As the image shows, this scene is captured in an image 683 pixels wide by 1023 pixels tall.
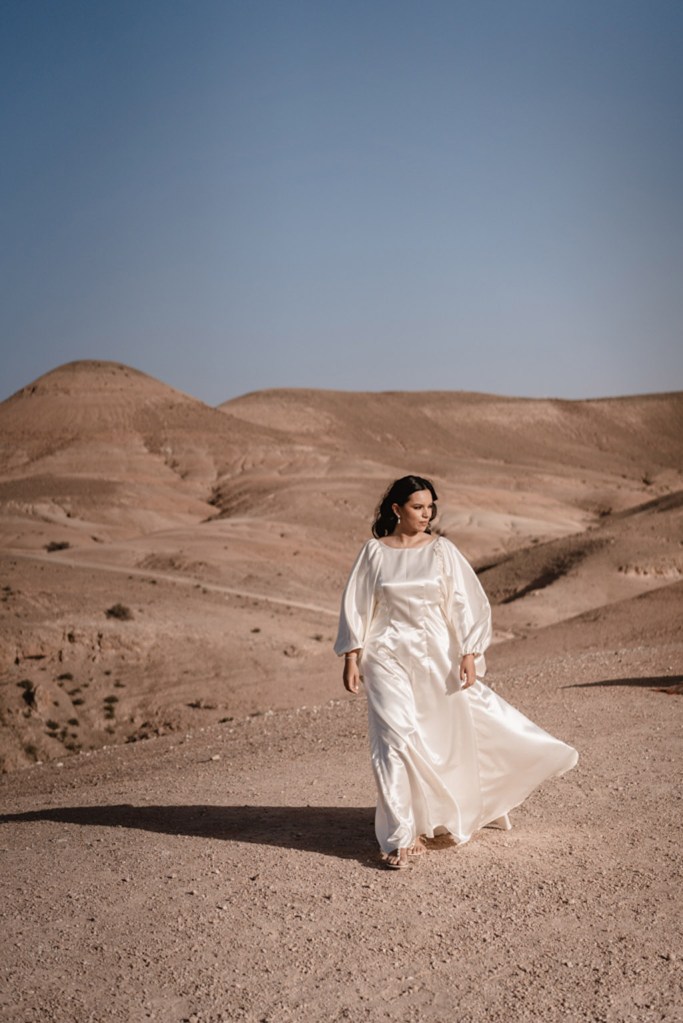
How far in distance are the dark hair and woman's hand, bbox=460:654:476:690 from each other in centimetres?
77

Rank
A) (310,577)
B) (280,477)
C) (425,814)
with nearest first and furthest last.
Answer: (425,814) → (310,577) → (280,477)

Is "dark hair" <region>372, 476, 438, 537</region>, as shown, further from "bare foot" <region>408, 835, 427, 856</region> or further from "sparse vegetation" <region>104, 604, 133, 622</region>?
"sparse vegetation" <region>104, 604, 133, 622</region>

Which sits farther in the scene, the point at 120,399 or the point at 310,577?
the point at 120,399

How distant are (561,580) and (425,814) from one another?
24276mm

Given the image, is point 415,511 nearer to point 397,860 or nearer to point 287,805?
point 397,860

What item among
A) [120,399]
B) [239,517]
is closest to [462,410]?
[120,399]

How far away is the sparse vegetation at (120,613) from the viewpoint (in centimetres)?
2197

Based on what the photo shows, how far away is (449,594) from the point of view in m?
5.80

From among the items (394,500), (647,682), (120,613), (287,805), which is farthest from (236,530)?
(394,500)

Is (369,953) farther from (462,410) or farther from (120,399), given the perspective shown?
(462,410)

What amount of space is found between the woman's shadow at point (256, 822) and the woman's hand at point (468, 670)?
1.06 metres

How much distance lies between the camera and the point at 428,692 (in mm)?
5711

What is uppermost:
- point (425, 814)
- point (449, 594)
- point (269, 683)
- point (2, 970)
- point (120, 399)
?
point (120, 399)

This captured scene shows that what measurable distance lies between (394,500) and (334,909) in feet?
6.90
